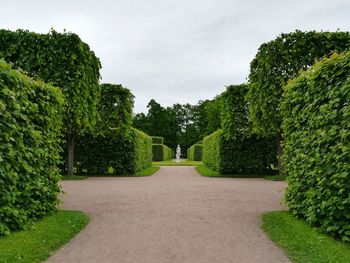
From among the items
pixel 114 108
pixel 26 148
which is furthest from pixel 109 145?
pixel 26 148

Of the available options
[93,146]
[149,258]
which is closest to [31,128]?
[149,258]

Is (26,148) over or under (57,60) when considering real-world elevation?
under

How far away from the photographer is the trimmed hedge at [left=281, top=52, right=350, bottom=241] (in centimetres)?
538

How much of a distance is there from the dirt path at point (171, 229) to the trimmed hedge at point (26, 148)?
1.10 m

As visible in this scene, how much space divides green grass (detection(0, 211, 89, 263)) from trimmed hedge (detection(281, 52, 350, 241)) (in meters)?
4.19

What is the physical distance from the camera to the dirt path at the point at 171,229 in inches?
195

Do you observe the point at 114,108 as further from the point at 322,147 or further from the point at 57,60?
the point at 322,147

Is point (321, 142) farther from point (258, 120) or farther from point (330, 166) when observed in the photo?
point (258, 120)

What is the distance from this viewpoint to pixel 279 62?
15328 millimetres

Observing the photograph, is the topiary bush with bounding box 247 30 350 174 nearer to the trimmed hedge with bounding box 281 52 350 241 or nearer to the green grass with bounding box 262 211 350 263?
the trimmed hedge with bounding box 281 52 350 241

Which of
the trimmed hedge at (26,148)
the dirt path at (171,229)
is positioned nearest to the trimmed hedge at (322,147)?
the dirt path at (171,229)

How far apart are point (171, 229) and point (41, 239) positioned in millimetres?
2277

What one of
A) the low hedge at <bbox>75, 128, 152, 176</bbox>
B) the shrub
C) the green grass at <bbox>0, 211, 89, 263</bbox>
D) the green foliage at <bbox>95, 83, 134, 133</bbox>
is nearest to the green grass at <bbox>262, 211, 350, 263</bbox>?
the green grass at <bbox>0, 211, 89, 263</bbox>

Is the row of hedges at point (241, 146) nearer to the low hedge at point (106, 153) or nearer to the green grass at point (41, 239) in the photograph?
the low hedge at point (106, 153)
